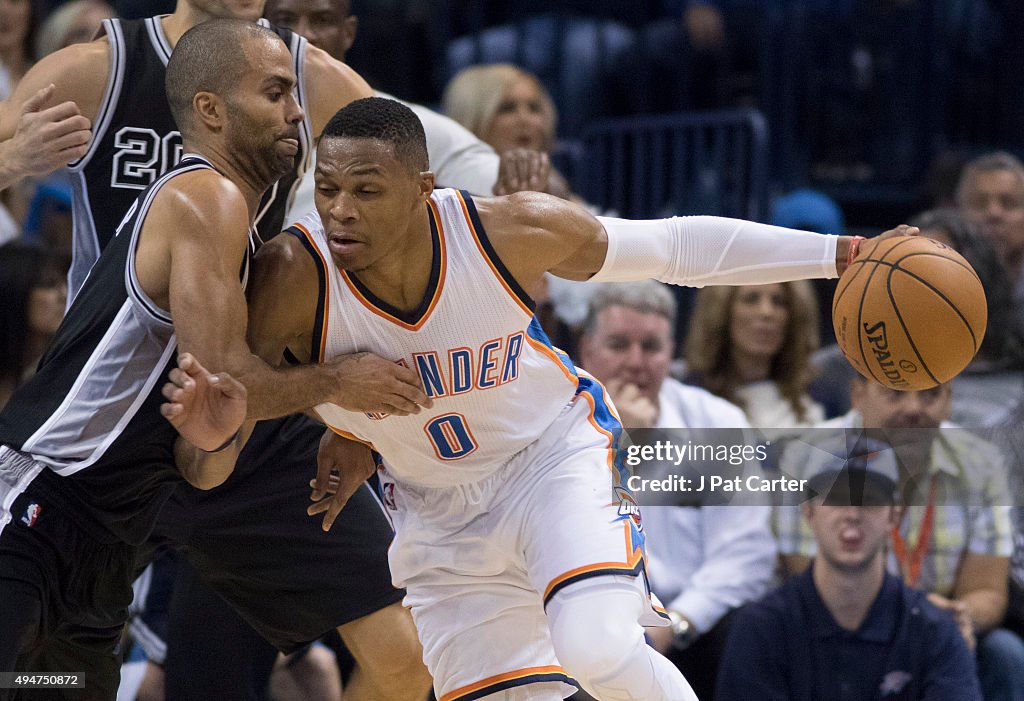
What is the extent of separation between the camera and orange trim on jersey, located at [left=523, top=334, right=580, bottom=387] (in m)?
3.71

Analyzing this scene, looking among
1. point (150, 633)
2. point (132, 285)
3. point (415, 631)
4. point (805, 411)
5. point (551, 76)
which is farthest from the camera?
point (551, 76)

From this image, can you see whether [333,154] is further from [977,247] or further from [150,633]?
[977,247]

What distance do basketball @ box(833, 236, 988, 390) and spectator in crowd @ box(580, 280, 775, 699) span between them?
1333mm

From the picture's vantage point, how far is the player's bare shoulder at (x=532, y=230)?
3535 millimetres

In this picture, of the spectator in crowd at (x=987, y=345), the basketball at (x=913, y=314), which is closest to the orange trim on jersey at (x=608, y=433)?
the basketball at (x=913, y=314)

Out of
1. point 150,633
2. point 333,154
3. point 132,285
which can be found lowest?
point 150,633

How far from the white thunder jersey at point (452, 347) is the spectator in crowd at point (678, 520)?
1332mm

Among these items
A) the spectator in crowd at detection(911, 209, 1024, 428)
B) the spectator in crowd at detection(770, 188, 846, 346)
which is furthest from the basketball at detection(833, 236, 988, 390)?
the spectator in crowd at detection(770, 188, 846, 346)

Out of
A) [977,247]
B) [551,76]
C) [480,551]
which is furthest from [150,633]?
[551,76]

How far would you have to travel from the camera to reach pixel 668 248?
373 centimetres

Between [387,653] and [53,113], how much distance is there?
1689 millimetres

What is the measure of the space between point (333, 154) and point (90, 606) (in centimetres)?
124

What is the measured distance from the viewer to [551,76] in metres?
8.01

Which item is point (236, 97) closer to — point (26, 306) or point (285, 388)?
point (285, 388)
